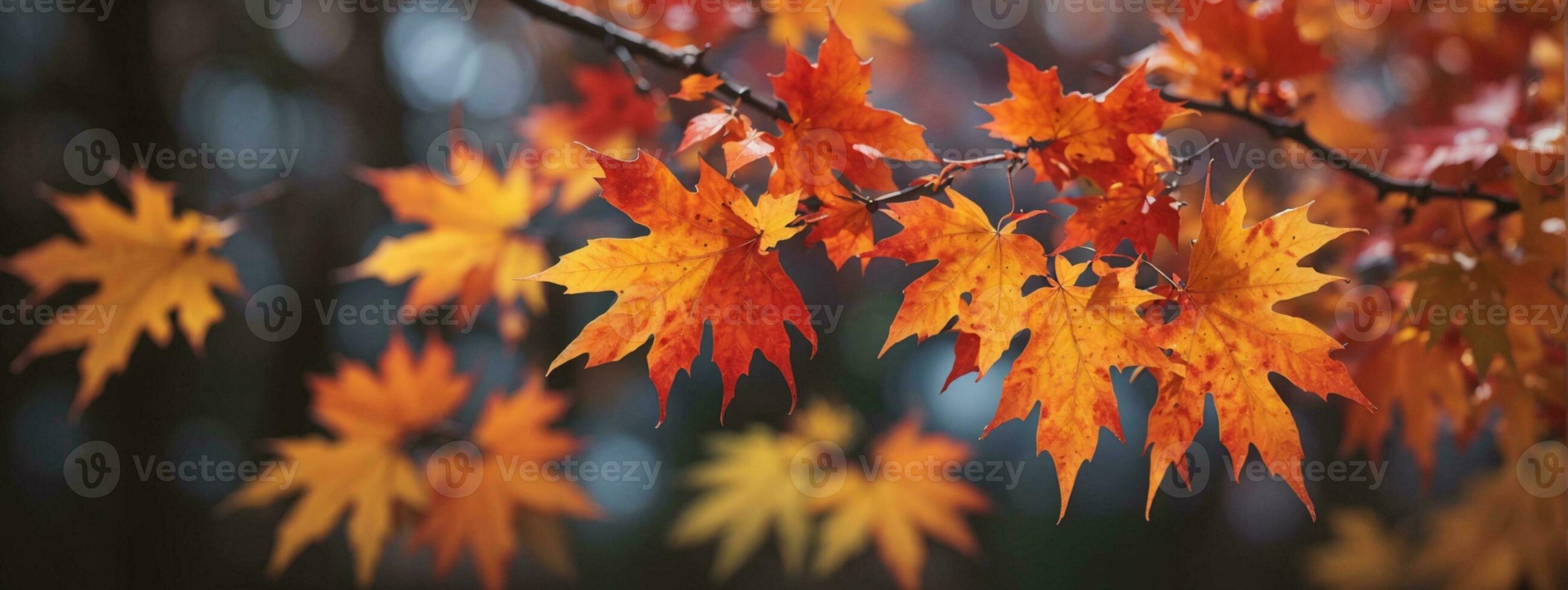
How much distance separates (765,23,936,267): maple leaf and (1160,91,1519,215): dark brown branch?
0.56 meters

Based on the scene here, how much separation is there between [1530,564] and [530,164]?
3619 mm

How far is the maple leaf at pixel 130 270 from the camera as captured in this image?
165 centimetres

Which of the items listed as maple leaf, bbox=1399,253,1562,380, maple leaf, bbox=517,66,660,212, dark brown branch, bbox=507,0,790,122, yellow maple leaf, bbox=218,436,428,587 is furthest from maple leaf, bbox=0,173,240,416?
maple leaf, bbox=1399,253,1562,380

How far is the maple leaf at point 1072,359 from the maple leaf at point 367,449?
5.64ft

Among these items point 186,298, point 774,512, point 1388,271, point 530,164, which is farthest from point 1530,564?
point 186,298

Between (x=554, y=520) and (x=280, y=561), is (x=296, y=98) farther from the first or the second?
(x=280, y=561)

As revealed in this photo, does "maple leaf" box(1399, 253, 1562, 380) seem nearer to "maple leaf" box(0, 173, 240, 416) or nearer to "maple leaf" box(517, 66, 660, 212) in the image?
"maple leaf" box(517, 66, 660, 212)

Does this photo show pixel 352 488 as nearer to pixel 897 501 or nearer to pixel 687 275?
pixel 687 275

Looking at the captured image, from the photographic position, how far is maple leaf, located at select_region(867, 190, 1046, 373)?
3.07 ft

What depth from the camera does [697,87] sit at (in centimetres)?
104

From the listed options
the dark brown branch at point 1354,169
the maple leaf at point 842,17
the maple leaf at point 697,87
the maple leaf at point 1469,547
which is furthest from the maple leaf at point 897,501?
the maple leaf at point 697,87

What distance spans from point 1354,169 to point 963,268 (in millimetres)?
762

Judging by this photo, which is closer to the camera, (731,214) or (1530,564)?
(731,214)

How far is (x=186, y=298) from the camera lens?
68.2 inches
